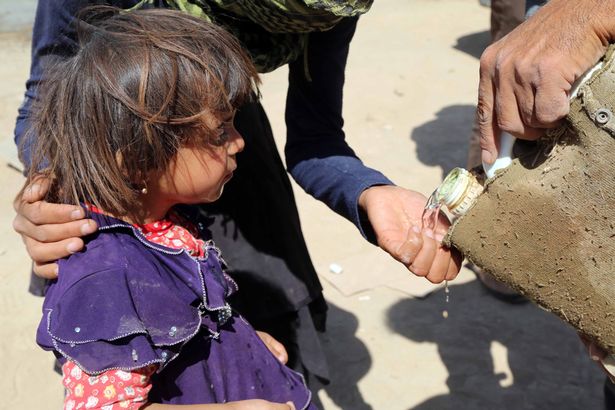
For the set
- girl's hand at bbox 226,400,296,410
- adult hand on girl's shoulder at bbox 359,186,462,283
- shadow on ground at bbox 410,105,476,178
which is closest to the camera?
girl's hand at bbox 226,400,296,410

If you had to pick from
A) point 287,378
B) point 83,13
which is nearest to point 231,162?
point 83,13

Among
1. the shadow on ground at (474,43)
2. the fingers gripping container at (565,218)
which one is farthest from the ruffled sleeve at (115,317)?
the shadow on ground at (474,43)

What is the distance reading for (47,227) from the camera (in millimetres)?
1610

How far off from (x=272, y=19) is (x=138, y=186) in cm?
50

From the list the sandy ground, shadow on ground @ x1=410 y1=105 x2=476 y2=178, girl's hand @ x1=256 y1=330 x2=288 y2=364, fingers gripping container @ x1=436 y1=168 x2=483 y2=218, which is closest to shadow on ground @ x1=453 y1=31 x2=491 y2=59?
shadow on ground @ x1=410 y1=105 x2=476 y2=178

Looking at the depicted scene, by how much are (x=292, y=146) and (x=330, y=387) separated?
3.98 feet

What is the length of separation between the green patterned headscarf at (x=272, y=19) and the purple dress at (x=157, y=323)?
53 centimetres

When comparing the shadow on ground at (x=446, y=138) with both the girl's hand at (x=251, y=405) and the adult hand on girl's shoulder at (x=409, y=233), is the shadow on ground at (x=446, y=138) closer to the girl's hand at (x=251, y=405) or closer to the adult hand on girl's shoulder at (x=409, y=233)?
the adult hand on girl's shoulder at (x=409, y=233)

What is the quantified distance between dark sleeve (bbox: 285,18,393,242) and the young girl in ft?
1.49

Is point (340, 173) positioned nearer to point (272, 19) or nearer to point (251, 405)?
point (272, 19)

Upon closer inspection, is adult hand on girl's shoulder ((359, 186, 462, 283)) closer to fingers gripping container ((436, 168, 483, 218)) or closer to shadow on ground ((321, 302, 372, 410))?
fingers gripping container ((436, 168, 483, 218))

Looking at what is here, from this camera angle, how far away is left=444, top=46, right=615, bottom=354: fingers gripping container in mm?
1414

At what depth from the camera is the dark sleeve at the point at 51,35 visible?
1.72 metres

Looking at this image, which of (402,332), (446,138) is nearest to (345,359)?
(402,332)
